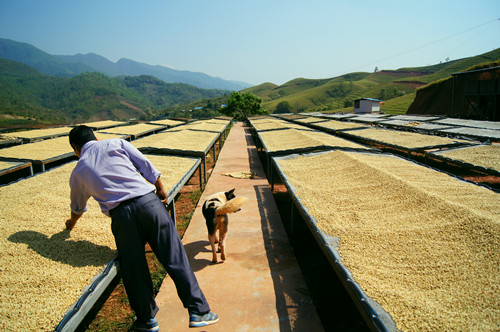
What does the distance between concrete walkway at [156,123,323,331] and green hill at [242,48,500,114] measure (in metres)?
38.6

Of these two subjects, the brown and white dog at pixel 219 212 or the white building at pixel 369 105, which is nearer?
the brown and white dog at pixel 219 212

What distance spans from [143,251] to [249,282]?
5.18 ft

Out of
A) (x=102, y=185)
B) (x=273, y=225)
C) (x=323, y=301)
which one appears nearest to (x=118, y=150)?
(x=102, y=185)

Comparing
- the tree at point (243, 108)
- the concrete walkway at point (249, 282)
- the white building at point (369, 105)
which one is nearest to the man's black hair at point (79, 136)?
the concrete walkway at point (249, 282)

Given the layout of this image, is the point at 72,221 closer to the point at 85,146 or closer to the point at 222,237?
the point at 85,146

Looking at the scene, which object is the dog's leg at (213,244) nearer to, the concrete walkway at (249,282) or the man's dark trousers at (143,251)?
the concrete walkway at (249,282)

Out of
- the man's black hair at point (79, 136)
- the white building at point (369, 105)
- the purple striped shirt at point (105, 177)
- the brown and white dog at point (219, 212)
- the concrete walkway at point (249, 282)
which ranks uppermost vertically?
the white building at point (369, 105)

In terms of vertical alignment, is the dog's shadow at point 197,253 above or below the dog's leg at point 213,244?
below

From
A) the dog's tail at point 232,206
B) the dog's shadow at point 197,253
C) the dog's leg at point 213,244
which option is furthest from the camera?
the dog's shadow at point 197,253

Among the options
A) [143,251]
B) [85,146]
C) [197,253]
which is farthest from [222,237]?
[85,146]

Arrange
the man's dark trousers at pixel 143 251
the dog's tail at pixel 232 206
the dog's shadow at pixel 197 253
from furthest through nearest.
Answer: the dog's shadow at pixel 197 253
the dog's tail at pixel 232 206
the man's dark trousers at pixel 143 251

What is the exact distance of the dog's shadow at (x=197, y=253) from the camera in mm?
4281

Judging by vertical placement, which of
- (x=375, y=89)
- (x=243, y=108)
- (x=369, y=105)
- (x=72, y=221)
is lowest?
(x=72, y=221)

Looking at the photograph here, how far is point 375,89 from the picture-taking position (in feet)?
247
